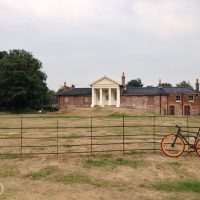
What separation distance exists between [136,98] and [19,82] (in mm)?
24880

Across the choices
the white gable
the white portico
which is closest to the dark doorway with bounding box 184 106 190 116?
the white portico

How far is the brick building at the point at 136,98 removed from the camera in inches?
2532

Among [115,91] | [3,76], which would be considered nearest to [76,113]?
[115,91]

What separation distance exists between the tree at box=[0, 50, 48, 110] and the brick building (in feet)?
20.0

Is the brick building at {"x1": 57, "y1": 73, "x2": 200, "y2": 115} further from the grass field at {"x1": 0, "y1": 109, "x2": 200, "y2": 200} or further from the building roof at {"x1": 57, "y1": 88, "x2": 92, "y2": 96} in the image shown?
the grass field at {"x1": 0, "y1": 109, "x2": 200, "y2": 200}

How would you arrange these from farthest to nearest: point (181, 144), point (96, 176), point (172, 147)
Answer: point (172, 147)
point (181, 144)
point (96, 176)

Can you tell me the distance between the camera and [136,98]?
66250 millimetres

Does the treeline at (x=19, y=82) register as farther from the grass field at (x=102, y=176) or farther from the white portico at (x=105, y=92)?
the grass field at (x=102, y=176)

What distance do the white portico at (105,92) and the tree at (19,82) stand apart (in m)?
12.4

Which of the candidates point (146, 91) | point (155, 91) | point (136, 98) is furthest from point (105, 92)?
point (155, 91)

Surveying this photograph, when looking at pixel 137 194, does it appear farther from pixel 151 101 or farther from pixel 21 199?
pixel 151 101

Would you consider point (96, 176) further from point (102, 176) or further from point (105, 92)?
point (105, 92)

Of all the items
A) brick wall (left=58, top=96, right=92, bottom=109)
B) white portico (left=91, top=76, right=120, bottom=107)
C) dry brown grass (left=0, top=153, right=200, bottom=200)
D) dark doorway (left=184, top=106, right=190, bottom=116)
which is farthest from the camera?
brick wall (left=58, top=96, right=92, bottom=109)

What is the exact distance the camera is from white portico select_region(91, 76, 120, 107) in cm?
6656
